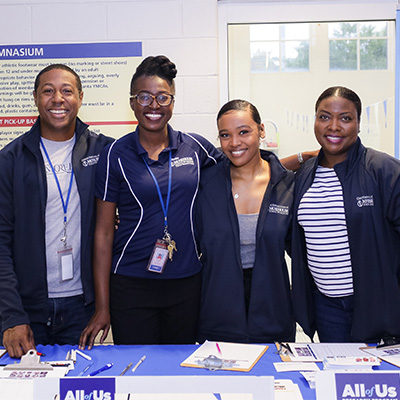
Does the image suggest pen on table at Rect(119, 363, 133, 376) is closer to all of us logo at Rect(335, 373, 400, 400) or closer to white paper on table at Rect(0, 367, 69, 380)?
white paper on table at Rect(0, 367, 69, 380)

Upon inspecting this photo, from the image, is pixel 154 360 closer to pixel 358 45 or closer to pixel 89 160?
pixel 89 160

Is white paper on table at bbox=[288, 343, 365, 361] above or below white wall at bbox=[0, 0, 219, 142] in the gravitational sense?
below

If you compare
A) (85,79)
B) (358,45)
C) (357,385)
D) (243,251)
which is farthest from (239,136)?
(358,45)

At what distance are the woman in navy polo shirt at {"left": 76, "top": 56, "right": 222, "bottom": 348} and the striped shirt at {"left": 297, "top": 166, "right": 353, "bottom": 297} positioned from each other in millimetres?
473

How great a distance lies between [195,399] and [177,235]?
734 mm

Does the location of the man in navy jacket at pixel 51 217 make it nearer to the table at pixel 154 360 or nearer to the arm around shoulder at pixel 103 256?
the arm around shoulder at pixel 103 256

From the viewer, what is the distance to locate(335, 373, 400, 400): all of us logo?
1.04 m

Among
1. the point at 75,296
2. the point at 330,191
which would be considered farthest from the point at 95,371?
the point at 330,191

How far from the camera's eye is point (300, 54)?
125 inches

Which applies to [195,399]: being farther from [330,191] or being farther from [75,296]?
[330,191]

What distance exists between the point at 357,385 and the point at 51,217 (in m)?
1.35

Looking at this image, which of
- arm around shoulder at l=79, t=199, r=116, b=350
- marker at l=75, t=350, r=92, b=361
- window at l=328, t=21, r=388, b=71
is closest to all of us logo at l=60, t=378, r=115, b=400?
marker at l=75, t=350, r=92, b=361

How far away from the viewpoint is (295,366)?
1.50 m

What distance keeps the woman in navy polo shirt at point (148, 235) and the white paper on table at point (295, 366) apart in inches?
20.8
